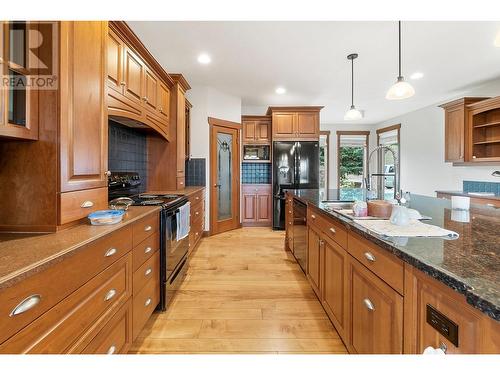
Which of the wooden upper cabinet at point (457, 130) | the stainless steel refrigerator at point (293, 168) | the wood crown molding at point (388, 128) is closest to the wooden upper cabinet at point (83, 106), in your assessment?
the stainless steel refrigerator at point (293, 168)

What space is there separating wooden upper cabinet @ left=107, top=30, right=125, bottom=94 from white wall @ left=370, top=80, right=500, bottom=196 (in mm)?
5603

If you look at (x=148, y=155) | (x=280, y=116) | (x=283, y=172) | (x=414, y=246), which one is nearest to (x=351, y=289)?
(x=414, y=246)

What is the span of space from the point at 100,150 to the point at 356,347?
74.7 inches

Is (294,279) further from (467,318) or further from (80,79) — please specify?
(80,79)

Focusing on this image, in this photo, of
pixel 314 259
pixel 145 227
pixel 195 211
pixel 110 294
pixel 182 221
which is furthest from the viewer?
pixel 195 211

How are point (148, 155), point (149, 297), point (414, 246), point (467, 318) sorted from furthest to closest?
point (148, 155), point (149, 297), point (414, 246), point (467, 318)

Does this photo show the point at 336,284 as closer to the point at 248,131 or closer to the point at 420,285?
the point at 420,285

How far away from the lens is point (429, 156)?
5520 millimetres

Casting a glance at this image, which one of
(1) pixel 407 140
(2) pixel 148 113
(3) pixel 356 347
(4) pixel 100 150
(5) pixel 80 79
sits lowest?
(3) pixel 356 347

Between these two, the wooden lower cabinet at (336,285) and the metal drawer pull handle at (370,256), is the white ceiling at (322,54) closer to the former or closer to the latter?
the wooden lower cabinet at (336,285)

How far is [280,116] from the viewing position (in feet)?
16.9

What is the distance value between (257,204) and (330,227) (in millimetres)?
3654

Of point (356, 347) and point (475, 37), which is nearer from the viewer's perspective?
point (356, 347)

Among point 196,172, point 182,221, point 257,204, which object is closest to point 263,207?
point 257,204
